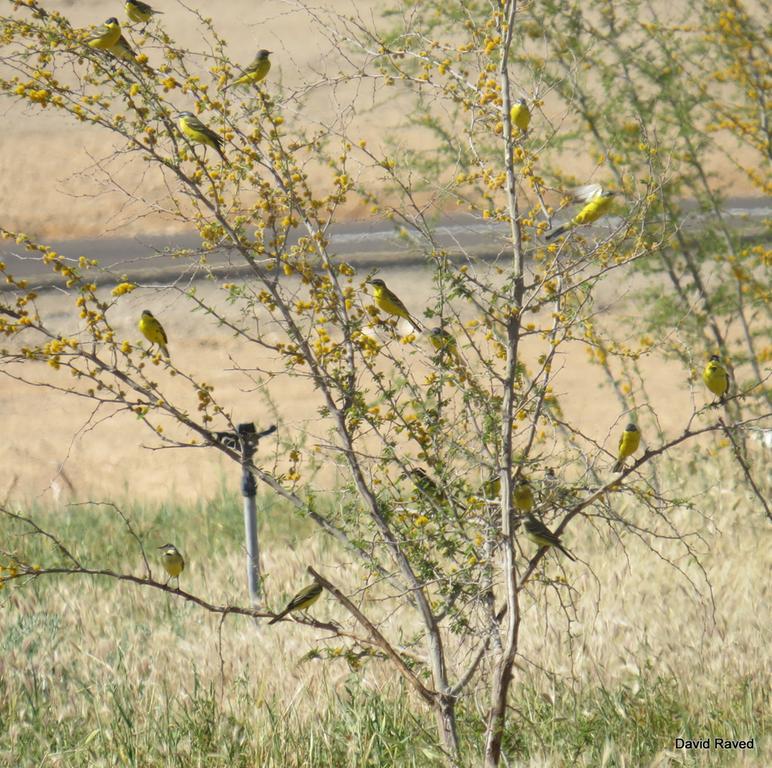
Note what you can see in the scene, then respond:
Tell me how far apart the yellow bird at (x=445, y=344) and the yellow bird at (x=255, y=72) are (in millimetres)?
1073

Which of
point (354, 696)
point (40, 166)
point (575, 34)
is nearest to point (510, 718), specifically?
point (354, 696)

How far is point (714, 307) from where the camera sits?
7.70m

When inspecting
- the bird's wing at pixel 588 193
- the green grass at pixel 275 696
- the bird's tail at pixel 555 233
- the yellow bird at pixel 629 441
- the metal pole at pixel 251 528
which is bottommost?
the green grass at pixel 275 696

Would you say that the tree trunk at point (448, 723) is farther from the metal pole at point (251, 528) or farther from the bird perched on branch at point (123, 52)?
the bird perched on branch at point (123, 52)

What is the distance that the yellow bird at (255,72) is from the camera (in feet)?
14.3

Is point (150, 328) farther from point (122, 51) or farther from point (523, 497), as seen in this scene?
point (523, 497)

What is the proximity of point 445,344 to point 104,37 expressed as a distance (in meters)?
1.49

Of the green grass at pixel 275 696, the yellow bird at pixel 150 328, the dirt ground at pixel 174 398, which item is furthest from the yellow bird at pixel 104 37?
the dirt ground at pixel 174 398

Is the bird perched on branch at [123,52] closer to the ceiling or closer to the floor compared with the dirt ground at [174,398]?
closer to the ceiling

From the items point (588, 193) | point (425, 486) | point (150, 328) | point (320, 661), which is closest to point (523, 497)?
point (425, 486)

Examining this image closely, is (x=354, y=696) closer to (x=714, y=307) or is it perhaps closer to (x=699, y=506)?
(x=699, y=506)

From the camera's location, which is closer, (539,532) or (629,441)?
(539,532)

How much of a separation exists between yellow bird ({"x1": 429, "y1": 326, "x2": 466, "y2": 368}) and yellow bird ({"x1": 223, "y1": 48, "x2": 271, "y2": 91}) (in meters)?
1.07

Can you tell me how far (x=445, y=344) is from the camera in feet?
13.5
